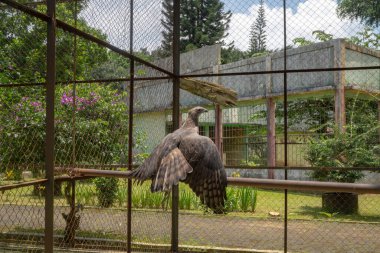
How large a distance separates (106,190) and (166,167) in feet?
18.3

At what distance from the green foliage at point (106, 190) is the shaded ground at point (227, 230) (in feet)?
0.75

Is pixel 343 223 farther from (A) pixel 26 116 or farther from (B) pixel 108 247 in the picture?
(A) pixel 26 116

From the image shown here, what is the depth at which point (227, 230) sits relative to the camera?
802cm

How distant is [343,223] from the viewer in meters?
8.33

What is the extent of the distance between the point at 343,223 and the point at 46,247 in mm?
6751

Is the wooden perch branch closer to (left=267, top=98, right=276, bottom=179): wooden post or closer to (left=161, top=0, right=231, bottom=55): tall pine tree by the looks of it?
(left=267, top=98, right=276, bottom=179): wooden post

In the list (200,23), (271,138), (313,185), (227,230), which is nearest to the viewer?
(313,185)

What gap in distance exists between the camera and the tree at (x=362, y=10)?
53.4ft

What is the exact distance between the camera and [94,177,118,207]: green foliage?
8.23 meters

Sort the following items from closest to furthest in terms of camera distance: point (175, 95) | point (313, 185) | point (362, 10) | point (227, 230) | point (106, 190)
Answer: point (313, 185) → point (175, 95) → point (227, 230) → point (106, 190) → point (362, 10)

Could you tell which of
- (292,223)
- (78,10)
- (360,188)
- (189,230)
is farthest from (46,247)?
(292,223)

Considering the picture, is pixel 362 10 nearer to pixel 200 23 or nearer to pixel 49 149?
pixel 200 23

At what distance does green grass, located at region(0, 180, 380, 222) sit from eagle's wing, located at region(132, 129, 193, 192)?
3938 millimetres

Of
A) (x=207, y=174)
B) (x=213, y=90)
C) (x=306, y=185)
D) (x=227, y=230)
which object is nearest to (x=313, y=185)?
(x=306, y=185)
